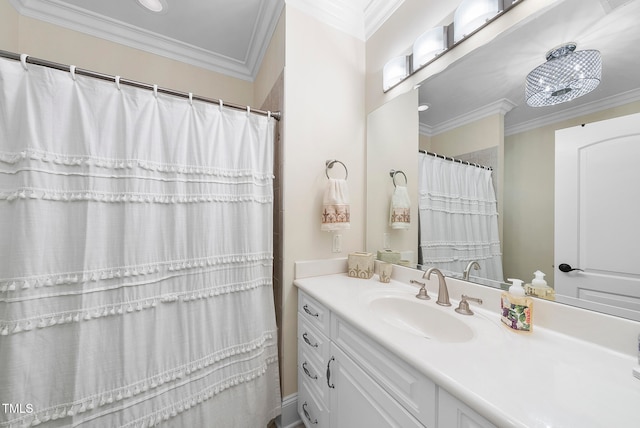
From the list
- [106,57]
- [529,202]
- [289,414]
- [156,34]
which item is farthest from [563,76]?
[106,57]

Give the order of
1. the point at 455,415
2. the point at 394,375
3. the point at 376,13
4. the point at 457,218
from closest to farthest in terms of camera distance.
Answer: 1. the point at 455,415
2. the point at 394,375
3. the point at 457,218
4. the point at 376,13

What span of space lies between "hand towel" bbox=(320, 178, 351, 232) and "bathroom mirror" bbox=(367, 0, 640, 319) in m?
0.61

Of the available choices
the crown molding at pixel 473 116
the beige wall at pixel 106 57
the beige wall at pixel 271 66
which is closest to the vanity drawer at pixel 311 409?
the crown molding at pixel 473 116

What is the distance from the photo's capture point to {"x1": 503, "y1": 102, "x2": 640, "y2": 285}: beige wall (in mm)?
815

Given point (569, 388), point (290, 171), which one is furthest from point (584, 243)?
point (290, 171)

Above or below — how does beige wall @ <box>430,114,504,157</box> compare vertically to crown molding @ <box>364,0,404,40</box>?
below

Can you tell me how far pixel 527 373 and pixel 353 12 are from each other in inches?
80.3

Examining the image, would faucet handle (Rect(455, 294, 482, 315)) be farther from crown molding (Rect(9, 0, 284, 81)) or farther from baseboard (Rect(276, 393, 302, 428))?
crown molding (Rect(9, 0, 284, 81))

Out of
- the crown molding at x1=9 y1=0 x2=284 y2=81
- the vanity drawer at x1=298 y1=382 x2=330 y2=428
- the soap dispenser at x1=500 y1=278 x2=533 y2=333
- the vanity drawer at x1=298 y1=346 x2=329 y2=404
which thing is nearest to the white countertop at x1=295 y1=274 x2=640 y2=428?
the soap dispenser at x1=500 y1=278 x2=533 y2=333

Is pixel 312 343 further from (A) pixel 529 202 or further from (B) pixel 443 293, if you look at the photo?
(A) pixel 529 202

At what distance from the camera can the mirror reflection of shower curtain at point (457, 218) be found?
3.21ft

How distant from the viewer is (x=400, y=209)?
4.62 feet

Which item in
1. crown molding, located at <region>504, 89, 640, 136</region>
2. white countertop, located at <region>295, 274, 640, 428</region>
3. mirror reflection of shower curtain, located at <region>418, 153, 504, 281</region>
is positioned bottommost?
white countertop, located at <region>295, 274, 640, 428</region>

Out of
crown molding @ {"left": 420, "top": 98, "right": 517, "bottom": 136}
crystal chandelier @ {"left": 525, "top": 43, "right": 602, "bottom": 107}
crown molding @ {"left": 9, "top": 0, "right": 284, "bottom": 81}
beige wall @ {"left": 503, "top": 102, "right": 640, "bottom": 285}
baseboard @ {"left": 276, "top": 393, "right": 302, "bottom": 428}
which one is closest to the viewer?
crystal chandelier @ {"left": 525, "top": 43, "right": 602, "bottom": 107}
